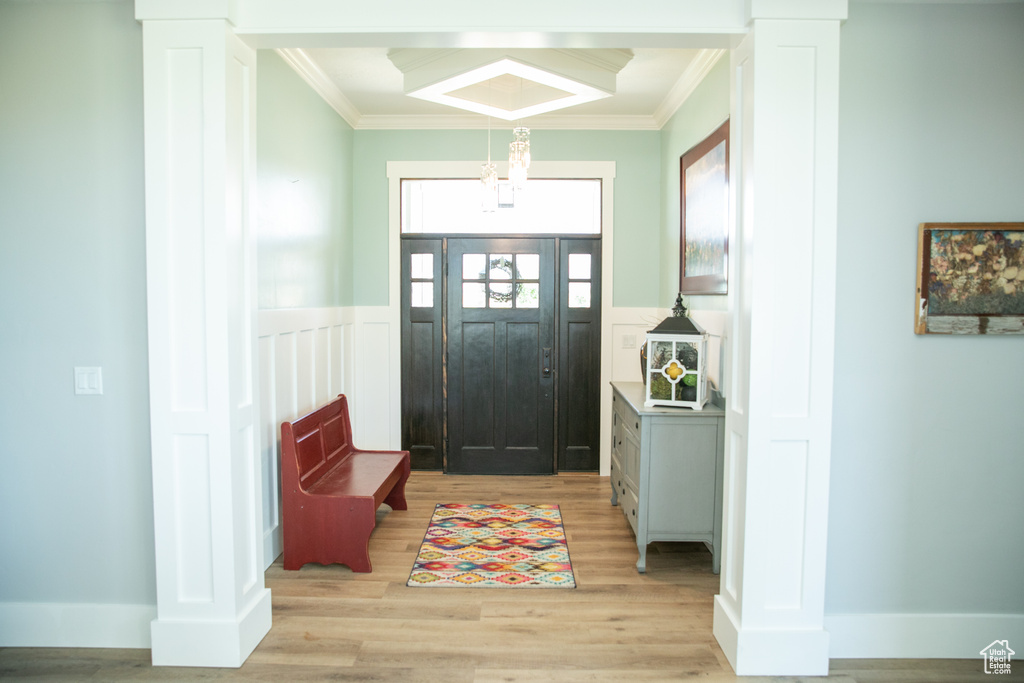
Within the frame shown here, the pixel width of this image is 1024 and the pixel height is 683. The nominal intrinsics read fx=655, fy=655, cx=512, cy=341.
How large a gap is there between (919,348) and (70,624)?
3.57m

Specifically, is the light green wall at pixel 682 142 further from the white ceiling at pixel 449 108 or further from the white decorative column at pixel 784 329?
the white decorative column at pixel 784 329

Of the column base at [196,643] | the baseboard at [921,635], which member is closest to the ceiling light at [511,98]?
the column base at [196,643]

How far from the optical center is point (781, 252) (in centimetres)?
239

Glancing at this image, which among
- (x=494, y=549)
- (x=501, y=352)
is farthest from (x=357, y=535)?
(x=501, y=352)

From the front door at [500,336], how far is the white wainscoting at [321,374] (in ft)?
1.74

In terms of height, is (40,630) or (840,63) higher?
(840,63)

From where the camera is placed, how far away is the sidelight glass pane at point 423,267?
536 cm

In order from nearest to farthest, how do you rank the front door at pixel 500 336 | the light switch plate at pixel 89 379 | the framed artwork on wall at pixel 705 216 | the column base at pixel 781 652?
1. the column base at pixel 781 652
2. the light switch plate at pixel 89 379
3. the framed artwork on wall at pixel 705 216
4. the front door at pixel 500 336

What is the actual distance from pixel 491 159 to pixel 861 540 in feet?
12.6

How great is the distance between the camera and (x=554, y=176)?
5.28m

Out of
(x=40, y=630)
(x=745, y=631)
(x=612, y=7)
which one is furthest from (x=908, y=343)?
(x=40, y=630)

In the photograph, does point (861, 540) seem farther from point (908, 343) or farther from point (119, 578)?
point (119, 578)

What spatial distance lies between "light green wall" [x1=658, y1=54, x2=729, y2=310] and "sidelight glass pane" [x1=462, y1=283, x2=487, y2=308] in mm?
1434

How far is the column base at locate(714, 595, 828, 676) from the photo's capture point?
2465 mm
